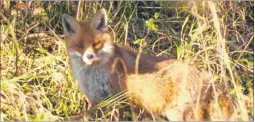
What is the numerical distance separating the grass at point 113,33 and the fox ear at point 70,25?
0.51 m

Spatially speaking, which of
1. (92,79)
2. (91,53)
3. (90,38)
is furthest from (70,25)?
(92,79)

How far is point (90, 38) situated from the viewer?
4.53 m

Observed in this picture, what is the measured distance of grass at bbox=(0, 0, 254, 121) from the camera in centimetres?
484

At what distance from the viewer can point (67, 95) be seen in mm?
5020

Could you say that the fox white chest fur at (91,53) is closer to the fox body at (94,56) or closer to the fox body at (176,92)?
the fox body at (94,56)

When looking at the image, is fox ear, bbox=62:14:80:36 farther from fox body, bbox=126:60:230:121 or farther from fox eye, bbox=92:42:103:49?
fox body, bbox=126:60:230:121

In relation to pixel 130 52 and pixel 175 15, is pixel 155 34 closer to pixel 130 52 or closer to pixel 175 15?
pixel 175 15

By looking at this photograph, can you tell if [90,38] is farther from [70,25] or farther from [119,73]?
[119,73]

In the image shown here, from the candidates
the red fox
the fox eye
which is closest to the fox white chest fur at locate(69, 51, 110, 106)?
the red fox

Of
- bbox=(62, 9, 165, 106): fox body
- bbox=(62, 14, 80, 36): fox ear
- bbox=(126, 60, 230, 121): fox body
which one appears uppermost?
bbox=(62, 14, 80, 36): fox ear

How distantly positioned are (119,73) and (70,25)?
0.49 metres

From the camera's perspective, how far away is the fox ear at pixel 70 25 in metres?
4.54

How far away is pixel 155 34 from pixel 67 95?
107 centimetres

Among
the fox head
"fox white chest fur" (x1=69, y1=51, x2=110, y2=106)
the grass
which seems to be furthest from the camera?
the grass
